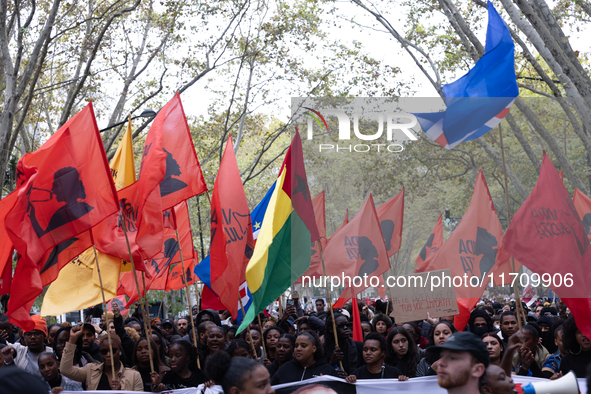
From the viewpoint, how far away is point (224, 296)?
6.79 meters

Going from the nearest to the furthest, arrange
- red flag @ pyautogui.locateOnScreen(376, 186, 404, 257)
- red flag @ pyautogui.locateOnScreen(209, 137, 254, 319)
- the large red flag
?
1. the large red flag
2. red flag @ pyautogui.locateOnScreen(209, 137, 254, 319)
3. red flag @ pyautogui.locateOnScreen(376, 186, 404, 257)

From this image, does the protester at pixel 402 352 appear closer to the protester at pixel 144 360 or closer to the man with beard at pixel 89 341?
the protester at pixel 144 360

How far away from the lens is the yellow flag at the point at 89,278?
311 inches

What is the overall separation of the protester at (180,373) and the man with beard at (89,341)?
1.56 metres

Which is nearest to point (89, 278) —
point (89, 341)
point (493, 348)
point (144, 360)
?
point (89, 341)

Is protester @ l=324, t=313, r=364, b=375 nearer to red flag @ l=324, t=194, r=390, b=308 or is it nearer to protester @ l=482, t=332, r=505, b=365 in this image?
protester @ l=482, t=332, r=505, b=365

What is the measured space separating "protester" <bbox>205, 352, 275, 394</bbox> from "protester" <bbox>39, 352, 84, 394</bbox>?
302 cm

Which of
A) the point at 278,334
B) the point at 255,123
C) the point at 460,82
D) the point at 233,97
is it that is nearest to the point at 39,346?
the point at 278,334

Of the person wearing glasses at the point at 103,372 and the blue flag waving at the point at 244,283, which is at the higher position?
the blue flag waving at the point at 244,283

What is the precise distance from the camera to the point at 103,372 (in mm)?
6027

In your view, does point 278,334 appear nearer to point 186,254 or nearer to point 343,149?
point 186,254

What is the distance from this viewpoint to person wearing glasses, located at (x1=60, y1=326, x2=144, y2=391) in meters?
5.81

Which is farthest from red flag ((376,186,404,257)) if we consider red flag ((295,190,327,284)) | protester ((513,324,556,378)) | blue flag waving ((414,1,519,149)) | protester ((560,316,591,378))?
protester ((560,316,591,378))

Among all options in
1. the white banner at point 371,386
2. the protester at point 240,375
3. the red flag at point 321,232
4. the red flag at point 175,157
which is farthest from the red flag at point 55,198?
the red flag at point 321,232
